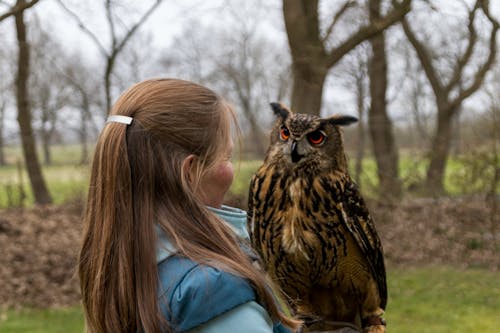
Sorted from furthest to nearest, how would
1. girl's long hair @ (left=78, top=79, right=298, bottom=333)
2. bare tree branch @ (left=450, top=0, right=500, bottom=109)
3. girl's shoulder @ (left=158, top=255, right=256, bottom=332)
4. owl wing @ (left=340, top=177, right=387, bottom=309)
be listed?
bare tree branch @ (left=450, top=0, right=500, bottom=109) → owl wing @ (left=340, top=177, right=387, bottom=309) → girl's long hair @ (left=78, top=79, right=298, bottom=333) → girl's shoulder @ (left=158, top=255, right=256, bottom=332)

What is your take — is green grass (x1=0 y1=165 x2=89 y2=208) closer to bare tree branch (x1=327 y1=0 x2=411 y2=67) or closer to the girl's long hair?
bare tree branch (x1=327 y1=0 x2=411 y2=67)

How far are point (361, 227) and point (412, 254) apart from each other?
7724 mm

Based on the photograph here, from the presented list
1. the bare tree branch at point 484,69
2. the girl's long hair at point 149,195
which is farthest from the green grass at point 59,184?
the girl's long hair at point 149,195

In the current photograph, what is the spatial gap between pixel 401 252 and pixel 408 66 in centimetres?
815

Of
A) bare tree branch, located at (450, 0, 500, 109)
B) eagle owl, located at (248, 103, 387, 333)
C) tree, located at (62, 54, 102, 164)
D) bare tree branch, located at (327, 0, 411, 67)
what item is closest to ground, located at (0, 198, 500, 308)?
tree, located at (62, 54, 102, 164)

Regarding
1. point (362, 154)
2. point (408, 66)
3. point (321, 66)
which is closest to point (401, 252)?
point (362, 154)

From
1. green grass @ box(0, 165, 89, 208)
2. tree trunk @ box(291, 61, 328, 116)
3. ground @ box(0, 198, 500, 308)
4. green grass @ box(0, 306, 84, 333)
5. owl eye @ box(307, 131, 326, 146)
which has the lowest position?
green grass @ box(0, 306, 84, 333)

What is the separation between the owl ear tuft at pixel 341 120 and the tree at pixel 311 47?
4.73 metres

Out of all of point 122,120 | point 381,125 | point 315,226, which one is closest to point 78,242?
point 381,125

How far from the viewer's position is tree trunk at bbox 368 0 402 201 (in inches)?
431

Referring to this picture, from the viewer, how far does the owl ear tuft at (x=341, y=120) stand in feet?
7.24

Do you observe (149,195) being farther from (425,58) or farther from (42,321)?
(425,58)

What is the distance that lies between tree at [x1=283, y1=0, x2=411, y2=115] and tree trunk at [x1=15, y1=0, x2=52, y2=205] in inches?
247

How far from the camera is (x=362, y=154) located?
11.3 metres
